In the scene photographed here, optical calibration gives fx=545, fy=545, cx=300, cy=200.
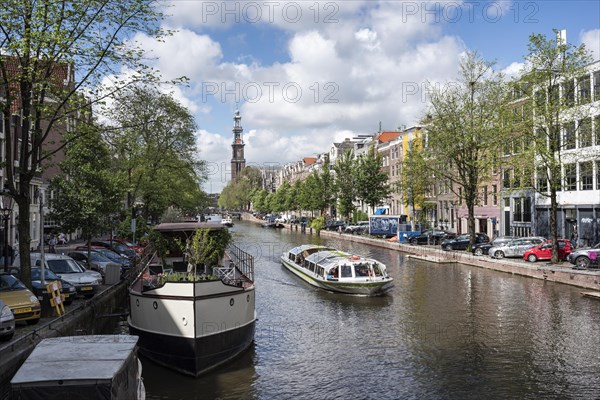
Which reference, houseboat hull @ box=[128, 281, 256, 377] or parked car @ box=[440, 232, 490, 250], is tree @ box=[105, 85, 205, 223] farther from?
houseboat hull @ box=[128, 281, 256, 377]

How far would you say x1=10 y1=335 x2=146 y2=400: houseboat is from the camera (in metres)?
8.69

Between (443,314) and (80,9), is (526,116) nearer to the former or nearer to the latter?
(443,314)

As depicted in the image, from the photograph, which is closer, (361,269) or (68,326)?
(68,326)

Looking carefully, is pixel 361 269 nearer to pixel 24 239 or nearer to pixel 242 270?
pixel 242 270

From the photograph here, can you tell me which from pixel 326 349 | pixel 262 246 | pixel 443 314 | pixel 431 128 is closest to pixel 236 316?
pixel 326 349

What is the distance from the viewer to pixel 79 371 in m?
9.17

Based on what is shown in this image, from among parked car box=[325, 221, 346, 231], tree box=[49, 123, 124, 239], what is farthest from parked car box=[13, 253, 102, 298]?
parked car box=[325, 221, 346, 231]

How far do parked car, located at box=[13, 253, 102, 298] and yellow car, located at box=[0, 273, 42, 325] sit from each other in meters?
4.32

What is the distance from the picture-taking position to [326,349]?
62.6 feet

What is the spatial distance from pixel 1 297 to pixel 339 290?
56.3 feet

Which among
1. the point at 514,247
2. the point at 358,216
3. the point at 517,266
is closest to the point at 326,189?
the point at 358,216

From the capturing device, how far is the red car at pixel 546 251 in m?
36.9

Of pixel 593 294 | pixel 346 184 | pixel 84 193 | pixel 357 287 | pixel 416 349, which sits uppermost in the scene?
pixel 346 184

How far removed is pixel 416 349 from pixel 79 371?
1250 centimetres
